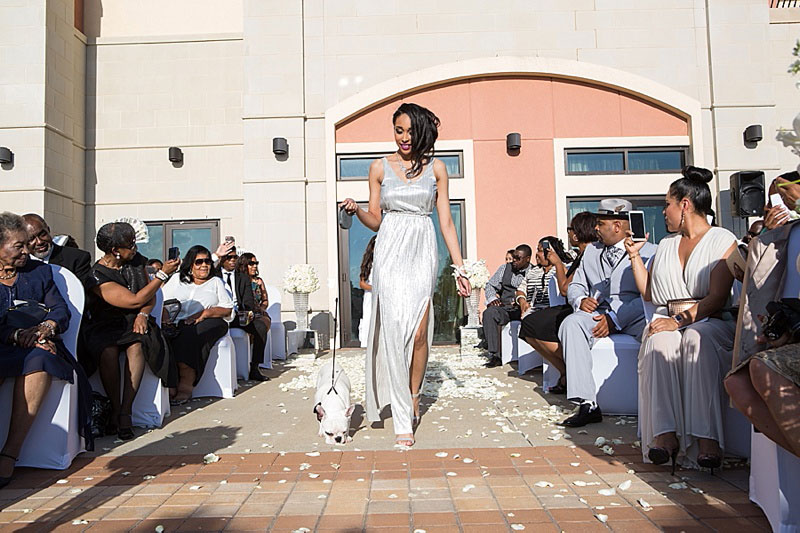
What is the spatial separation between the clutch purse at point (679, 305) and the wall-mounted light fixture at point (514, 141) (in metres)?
6.60

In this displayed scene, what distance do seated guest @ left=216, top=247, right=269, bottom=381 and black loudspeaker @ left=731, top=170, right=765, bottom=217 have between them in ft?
21.5

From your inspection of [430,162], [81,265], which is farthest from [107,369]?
[430,162]

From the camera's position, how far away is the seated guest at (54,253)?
13.4 feet

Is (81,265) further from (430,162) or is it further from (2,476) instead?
(430,162)

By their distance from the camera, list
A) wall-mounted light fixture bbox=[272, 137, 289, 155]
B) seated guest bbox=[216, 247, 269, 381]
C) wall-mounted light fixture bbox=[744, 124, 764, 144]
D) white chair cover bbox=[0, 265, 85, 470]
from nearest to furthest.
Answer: white chair cover bbox=[0, 265, 85, 470] < seated guest bbox=[216, 247, 269, 381] < wall-mounted light fixture bbox=[744, 124, 764, 144] < wall-mounted light fixture bbox=[272, 137, 289, 155]

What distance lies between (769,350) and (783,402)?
0.22 metres

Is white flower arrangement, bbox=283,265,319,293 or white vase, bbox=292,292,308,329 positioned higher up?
white flower arrangement, bbox=283,265,319,293

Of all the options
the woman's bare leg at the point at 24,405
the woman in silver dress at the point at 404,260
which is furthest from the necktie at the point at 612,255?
the woman's bare leg at the point at 24,405

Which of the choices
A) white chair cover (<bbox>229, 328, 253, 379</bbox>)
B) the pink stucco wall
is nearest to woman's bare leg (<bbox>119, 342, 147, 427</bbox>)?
white chair cover (<bbox>229, 328, 253, 379</bbox>)

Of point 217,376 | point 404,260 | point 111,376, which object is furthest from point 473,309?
Result: point 111,376

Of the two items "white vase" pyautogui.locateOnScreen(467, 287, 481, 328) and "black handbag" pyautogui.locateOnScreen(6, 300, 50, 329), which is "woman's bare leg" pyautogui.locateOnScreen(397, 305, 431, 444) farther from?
"white vase" pyautogui.locateOnScreen(467, 287, 481, 328)

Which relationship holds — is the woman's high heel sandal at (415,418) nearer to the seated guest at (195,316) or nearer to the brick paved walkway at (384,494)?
the brick paved walkway at (384,494)

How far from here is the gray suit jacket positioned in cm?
452

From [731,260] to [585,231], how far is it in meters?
2.10
